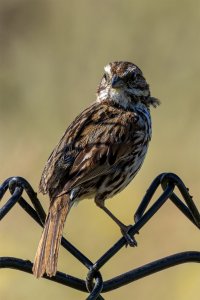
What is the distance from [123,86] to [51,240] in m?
1.64

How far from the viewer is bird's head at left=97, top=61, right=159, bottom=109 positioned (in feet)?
17.7

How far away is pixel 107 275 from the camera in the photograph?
679 cm

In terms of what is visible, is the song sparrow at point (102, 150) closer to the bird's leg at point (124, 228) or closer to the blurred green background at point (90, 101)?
the bird's leg at point (124, 228)

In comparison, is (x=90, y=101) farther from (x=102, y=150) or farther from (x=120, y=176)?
(x=102, y=150)

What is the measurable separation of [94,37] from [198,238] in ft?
12.3

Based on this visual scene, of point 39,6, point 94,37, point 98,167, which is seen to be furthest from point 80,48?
point 98,167

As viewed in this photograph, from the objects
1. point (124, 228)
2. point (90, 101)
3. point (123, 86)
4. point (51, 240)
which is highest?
point (123, 86)

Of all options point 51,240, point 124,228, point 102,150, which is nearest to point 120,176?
point 102,150

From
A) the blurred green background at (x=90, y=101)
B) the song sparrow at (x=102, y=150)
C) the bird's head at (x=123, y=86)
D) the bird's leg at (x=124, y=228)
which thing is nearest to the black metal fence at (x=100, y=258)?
the bird's leg at (x=124, y=228)

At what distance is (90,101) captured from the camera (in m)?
8.79

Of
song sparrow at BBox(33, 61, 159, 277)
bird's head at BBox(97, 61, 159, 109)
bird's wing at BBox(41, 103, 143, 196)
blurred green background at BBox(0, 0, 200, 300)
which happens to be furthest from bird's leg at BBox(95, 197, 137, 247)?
blurred green background at BBox(0, 0, 200, 300)

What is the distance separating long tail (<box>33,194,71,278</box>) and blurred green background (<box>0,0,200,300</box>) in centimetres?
240

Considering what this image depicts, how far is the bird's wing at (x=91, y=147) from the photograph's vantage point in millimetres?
4582

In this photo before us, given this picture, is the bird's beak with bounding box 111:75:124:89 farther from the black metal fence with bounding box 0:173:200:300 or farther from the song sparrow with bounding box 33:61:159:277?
the black metal fence with bounding box 0:173:200:300
